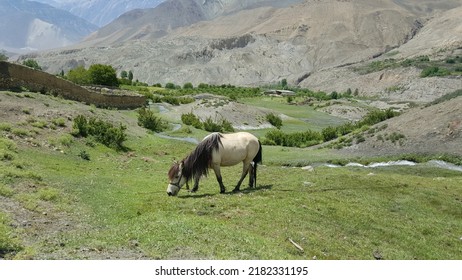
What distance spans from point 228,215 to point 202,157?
12.6ft

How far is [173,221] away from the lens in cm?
1323

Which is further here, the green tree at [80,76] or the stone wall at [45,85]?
the green tree at [80,76]

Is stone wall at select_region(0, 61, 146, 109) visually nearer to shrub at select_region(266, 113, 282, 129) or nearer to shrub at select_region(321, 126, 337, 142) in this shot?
shrub at select_region(321, 126, 337, 142)

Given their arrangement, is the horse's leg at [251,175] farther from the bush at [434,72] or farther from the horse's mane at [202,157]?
the bush at [434,72]

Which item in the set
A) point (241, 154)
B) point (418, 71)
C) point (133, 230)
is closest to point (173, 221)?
point (133, 230)

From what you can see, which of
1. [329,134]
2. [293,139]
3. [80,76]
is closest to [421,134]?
[329,134]

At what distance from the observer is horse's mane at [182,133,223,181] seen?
59.1ft

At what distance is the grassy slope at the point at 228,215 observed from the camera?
11562 millimetres

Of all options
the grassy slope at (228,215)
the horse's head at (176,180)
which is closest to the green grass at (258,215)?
the grassy slope at (228,215)

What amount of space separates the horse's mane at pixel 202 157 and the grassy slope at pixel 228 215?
0.98 metres

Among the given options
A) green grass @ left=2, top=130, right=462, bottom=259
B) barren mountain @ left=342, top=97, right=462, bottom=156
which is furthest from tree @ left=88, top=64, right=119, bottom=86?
green grass @ left=2, top=130, right=462, bottom=259

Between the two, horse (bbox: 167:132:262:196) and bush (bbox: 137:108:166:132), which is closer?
horse (bbox: 167:132:262:196)

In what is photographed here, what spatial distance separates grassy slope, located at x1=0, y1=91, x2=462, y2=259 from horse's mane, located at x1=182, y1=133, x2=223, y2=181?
98cm

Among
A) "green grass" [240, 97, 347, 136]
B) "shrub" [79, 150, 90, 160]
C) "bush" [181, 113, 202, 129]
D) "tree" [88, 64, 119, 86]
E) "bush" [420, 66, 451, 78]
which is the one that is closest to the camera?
"shrub" [79, 150, 90, 160]
